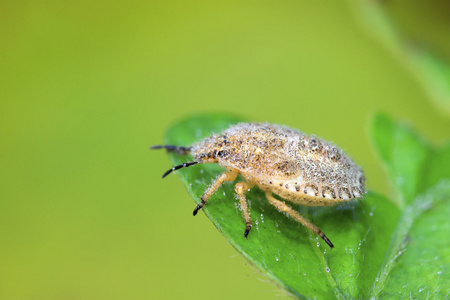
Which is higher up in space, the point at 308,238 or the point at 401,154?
the point at 401,154

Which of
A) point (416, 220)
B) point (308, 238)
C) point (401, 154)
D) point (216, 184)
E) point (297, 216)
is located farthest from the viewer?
point (401, 154)

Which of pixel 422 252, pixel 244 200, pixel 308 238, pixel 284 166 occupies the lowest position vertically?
pixel 422 252

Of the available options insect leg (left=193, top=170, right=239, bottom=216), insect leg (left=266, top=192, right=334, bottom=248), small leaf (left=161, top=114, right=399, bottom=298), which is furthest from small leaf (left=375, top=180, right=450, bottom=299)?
insect leg (left=193, top=170, right=239, bottom=216)

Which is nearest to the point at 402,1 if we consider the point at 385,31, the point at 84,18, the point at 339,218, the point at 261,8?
the point at 385,31

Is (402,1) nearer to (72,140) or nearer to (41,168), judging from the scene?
(72,140)

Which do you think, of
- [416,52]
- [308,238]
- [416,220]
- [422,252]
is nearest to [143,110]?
[416,52]

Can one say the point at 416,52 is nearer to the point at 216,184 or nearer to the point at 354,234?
the point at 354,234

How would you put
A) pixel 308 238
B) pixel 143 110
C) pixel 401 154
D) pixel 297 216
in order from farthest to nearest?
pixel 143 110
pixel 401 154
pixel 297 216
pixel 308 238

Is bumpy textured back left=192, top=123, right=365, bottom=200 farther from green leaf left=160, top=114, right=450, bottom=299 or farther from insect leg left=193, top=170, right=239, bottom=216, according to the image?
green leaf left=160, top=114, right=450, bottom=299
